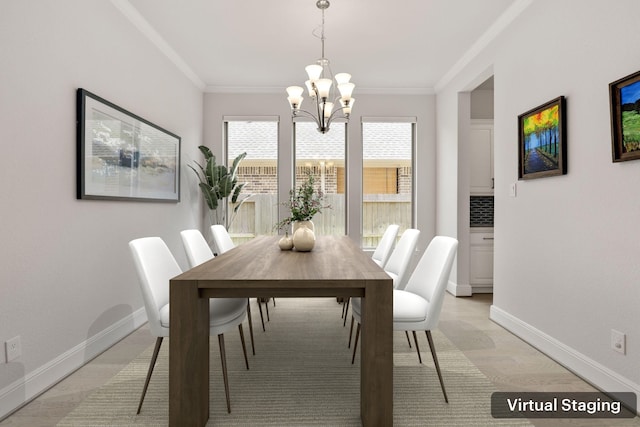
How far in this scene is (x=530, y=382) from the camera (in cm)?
216

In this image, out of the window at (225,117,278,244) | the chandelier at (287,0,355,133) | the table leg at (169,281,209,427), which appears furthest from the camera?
the window at (225,117,278,244)

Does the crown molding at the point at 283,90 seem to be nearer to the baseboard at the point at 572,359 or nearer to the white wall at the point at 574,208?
the white wall at the point at 574,208

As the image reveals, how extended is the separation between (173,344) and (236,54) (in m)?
3.26

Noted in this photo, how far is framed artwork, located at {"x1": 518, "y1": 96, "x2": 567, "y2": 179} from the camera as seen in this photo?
2432mm

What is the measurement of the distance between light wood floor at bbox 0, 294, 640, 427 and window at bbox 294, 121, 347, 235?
7.51 feet

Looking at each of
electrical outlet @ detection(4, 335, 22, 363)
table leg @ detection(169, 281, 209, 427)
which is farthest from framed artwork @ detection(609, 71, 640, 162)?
electrical outlet @ detection(4, 335, 22, 363)

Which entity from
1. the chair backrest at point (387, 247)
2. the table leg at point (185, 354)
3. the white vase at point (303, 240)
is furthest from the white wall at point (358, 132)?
the table leg at point (185, 354)

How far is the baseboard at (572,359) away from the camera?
6.48 feet

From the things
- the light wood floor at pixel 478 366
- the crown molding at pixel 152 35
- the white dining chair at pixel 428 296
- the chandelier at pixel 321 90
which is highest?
the crown molding at pixel 152 35

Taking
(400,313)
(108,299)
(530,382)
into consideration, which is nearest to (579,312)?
(530,382)

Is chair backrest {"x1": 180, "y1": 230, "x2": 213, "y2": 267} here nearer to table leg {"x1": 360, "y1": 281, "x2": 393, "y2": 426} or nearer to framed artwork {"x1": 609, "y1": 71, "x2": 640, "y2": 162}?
table leg {"x1": 360, "y1": 281, "x2": 393, "y2": 426}

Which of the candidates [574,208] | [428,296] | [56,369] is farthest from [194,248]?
[574,208]

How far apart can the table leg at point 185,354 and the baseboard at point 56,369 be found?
0.95 metres

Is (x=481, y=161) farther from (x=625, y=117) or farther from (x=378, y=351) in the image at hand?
(x=378, y=351)
